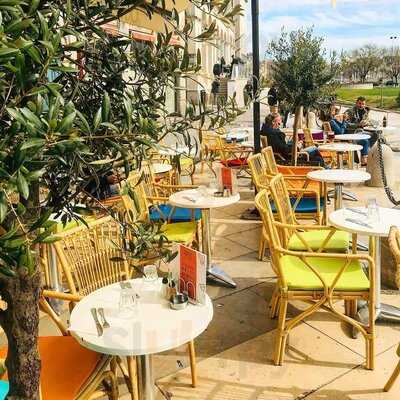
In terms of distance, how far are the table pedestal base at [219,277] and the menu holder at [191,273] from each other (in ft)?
6.17

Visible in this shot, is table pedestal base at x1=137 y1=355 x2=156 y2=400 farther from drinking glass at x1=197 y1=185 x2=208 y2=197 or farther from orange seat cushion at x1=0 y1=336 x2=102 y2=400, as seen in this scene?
drinking glass at x1=197 y1=185 x2=208 y2=197

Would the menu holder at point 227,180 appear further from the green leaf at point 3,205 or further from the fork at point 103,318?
the green leaf at point 3,205

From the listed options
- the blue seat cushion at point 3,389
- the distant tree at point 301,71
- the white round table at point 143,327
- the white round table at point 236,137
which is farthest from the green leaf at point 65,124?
the white round table at point 236,137

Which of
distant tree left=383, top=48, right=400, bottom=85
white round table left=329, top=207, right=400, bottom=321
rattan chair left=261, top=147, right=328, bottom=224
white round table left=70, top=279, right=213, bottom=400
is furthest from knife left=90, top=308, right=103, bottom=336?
distant tree left=383, top=48, right=400, bottom=85

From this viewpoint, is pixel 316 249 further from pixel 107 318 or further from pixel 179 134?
pixel 179 134

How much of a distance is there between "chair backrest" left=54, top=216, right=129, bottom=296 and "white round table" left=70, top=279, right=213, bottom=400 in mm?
458

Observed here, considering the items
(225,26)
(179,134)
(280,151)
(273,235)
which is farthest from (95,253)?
(280,151)

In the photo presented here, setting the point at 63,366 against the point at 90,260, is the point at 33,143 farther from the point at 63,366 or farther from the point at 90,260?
the point at 90,260

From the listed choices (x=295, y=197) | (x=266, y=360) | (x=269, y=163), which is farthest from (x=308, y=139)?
(x=266, y=360)

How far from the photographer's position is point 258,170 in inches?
190

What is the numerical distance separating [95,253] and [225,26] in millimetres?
1783

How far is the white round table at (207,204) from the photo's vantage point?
3977mm

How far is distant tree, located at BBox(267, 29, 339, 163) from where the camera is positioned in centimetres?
709

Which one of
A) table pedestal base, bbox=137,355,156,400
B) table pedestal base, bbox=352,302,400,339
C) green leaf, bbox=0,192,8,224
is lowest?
table pedestal base, bbox=352,302,400,339
